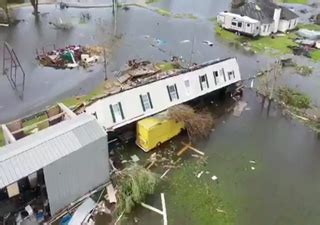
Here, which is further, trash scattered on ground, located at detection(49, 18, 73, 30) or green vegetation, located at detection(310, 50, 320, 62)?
trash scattered on ground, located at detection(49, 18, 73, 30)

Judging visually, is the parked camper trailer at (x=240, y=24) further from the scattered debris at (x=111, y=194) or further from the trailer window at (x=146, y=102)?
the scattered debris at (x=111, y=194)

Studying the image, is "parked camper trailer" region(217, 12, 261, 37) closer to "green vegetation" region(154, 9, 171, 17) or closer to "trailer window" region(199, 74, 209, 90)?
"green vegetation" region(154, 9, 171, 17)

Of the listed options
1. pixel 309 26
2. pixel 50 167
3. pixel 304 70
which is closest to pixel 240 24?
pixel 309 26

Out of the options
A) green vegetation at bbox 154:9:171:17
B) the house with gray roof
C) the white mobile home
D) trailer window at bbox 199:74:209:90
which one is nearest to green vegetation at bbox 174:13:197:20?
green vegetation at bbox 154:9:171:17

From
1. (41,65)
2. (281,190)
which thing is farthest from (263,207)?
(41,65)

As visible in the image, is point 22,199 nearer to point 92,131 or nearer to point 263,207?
point 92,131

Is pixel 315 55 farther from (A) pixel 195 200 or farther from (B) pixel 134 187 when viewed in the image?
(B) pixel 134 187
